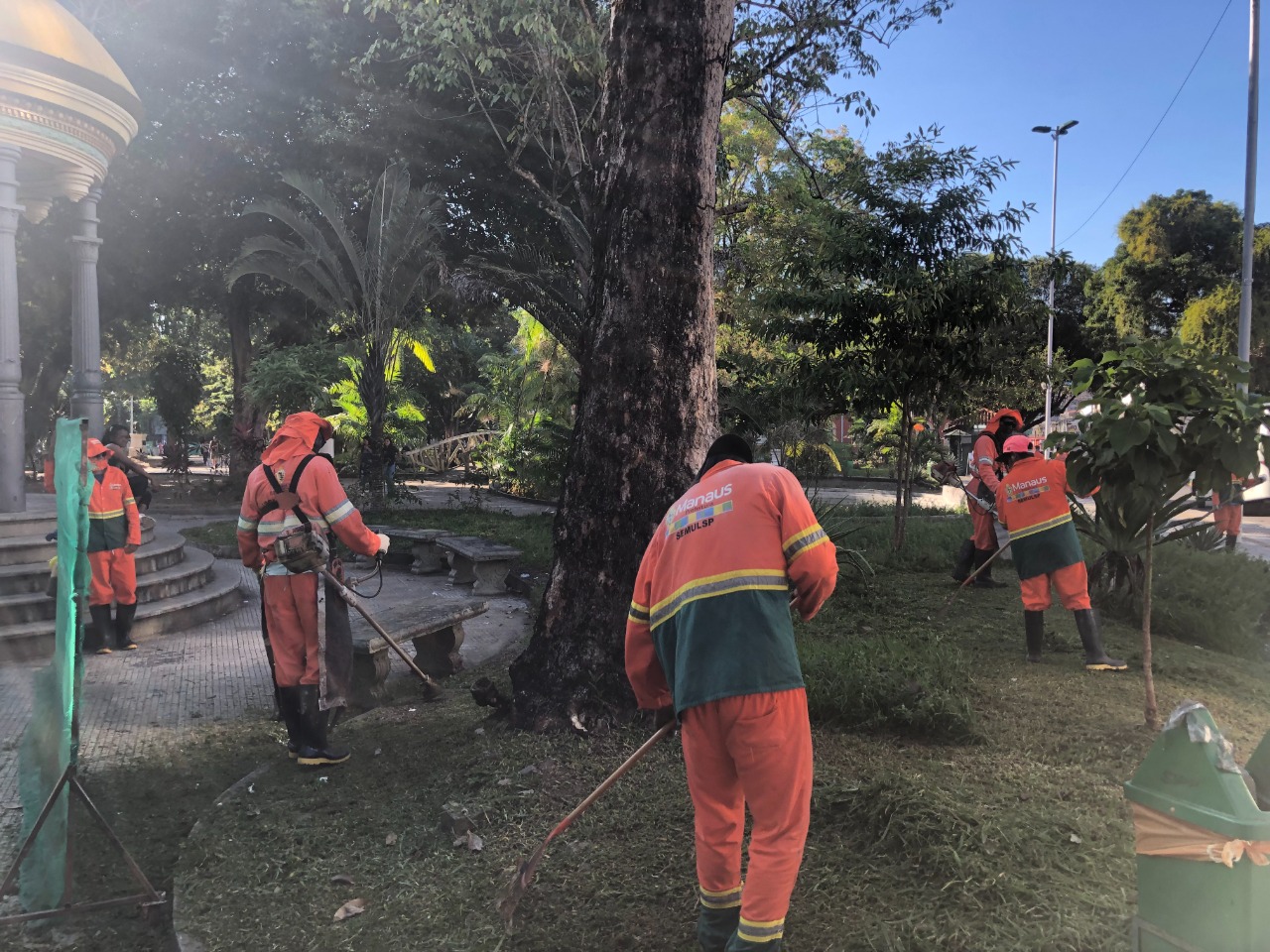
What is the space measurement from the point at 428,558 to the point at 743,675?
8.92 m

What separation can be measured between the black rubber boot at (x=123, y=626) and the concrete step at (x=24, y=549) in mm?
1443

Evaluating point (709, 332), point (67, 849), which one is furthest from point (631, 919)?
point (709, 332)

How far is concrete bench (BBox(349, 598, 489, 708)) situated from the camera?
5.70m

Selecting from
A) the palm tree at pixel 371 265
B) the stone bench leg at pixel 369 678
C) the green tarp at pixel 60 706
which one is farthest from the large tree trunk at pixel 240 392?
the green tarp at pixel 60 706

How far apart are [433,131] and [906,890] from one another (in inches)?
591

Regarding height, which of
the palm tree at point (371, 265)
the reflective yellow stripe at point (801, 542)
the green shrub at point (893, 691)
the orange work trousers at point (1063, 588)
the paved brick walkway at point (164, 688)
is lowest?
the paved brick walkway at point (164, 688)

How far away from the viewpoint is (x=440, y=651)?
253 inches

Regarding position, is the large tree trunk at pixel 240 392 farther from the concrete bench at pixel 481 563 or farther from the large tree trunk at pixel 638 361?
the large tree trunk at pixel 638 361

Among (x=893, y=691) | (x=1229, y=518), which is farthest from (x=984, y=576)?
(x=1229, y=518)

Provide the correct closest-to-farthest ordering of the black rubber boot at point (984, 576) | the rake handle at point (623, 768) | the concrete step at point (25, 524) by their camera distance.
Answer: the rake handle at point (623, 768), the concrete step at point (25, 524), the black rubber boot at point (984, 576)

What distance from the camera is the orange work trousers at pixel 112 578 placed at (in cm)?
682

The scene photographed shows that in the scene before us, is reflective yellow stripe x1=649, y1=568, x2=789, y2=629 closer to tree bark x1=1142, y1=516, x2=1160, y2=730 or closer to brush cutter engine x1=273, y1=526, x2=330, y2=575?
brush cutter engine x1=273, y1=526, x2=330, y2=575

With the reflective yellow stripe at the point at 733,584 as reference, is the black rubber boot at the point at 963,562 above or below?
below

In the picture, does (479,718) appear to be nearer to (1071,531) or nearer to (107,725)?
(107,725)
